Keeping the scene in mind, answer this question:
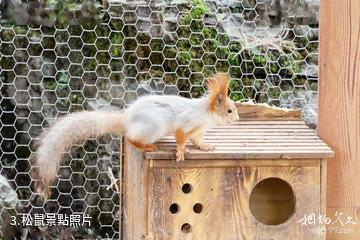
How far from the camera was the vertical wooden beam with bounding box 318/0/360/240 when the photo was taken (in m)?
1.99

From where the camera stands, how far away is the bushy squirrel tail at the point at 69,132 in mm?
2076

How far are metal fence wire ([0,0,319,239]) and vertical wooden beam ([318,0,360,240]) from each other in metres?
0.93

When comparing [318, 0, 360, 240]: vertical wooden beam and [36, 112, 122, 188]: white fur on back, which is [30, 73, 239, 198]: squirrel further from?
[318, 0, 360, 240]: vertical wooden beam

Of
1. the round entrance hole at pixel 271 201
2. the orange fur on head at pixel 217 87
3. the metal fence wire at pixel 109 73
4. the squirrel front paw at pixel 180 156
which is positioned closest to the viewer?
the squirrel front paw at pixel 180 156

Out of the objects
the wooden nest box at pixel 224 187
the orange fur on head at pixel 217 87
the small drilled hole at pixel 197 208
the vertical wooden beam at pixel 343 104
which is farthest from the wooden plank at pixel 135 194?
the vertical wooden beam at pixel 343 104

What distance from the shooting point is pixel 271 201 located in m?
2.10

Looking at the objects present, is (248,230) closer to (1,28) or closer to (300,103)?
(300,103)

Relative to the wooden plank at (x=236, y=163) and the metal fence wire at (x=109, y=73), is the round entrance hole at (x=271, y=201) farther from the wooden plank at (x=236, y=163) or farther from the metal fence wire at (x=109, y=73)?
the metal fence wire at (x=109, y=73)

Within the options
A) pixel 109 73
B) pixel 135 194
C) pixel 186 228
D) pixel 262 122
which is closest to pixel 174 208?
pixel 186 228

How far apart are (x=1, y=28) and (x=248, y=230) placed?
59.1 inches

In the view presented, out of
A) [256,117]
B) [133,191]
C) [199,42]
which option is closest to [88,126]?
[133,191]

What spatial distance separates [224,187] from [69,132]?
0.49 m


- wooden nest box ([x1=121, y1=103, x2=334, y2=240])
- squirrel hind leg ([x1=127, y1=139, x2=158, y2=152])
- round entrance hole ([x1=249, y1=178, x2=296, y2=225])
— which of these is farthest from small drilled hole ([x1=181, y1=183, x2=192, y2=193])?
round entrance hole ([x1=249, y1=178, x2=296, y2=225])

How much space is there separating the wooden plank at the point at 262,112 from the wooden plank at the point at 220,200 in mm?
265
